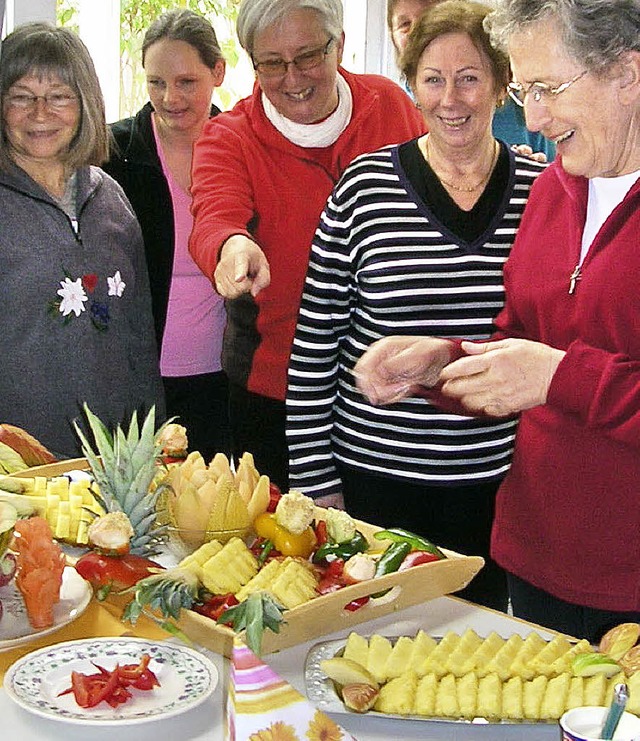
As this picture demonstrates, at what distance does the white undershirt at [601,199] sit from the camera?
60.6 inches

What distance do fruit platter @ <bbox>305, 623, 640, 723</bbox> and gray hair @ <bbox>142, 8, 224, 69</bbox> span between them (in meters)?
1.97

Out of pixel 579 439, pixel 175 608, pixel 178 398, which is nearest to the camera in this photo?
pixel 175 608

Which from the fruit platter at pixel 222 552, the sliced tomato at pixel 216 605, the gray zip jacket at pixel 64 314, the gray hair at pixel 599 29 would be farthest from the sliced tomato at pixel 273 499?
the gray zip jacket at pixel 64 314

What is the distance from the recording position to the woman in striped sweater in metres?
1.88

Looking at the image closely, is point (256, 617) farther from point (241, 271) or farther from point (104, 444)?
point (241, 271)

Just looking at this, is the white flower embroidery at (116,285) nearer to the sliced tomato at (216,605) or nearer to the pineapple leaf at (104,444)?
the pineapple leaf at (104,444)

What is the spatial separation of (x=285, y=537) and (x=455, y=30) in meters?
0.97

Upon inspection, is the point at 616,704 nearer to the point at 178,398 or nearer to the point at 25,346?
the point at 25,346

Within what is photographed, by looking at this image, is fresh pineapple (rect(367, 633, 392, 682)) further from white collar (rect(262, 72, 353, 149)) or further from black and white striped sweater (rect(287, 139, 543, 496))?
white collar (rect(262, 72, 353, 149))

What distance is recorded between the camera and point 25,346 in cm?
223

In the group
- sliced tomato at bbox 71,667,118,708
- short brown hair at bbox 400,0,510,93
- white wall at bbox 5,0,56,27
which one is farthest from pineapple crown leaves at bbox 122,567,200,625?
white wall at bbox 5,0,56,27

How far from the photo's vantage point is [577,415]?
1.50 meters

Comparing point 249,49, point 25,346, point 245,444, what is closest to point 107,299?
point 25,346

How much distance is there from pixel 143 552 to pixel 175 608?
0.21 m
